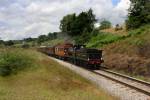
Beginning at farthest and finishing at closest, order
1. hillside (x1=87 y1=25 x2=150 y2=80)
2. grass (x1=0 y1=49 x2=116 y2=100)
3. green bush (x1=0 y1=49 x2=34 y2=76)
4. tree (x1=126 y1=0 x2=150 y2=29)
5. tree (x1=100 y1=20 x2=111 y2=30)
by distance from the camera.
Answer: tree (x1=100 y1=20 x2=111 y2=30), tree (x1=126 y1=0 x2=150 y2=29), hillside (x1=87 y1=25 x2=150 y2=80), green bush (x1=0 y1=49 x2=34 y2=76), grass (x1=0 y1=49 x2=116 y2=100)

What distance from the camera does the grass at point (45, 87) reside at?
16.8m

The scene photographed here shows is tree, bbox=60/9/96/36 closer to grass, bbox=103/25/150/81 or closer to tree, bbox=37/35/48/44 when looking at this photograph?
tree, bbox=37/35/48/44

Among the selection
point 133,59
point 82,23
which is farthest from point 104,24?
point 133,59

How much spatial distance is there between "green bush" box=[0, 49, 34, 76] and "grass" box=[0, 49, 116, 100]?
1.89 ft

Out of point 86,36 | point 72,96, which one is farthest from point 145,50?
point 86,36

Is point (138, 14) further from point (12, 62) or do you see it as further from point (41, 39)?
point (41, 39)

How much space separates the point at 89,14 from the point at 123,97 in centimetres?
7764

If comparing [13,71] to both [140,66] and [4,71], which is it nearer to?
[4,71]

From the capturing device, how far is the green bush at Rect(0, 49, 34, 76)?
77.5ft

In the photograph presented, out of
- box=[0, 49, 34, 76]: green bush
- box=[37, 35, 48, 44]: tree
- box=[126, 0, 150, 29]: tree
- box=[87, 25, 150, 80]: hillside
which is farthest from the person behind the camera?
box=[37, 35, 48, 44]: tree

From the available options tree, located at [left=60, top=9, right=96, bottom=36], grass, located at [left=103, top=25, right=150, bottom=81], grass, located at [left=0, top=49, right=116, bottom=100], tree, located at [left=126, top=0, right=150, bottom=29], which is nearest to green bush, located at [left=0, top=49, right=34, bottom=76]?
grass, located at [left=0, top=49, right=116, bottom=100]

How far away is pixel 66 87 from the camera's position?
19781 mm

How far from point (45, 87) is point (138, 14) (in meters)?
42.1

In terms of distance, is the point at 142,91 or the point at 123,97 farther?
the point at 142,91
